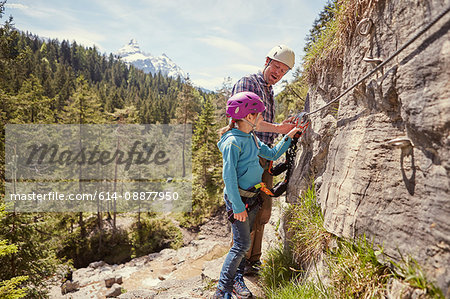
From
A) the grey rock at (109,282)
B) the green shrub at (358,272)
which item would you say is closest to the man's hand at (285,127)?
the green shrub at (358,272)

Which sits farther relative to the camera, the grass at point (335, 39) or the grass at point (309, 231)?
the grass at point (309, 231)

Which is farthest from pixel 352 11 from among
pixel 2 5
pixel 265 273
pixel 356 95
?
pixel 2 5

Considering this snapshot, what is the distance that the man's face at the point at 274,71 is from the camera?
3.53 metres

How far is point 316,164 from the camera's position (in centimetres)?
363

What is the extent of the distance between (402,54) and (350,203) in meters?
1.47

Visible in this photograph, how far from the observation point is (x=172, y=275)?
9.19m

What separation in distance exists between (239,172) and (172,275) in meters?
7.95

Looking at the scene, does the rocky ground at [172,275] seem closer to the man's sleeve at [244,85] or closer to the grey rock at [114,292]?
the grey rock at [114,292]

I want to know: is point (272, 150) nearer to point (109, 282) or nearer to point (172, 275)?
point (172, 275)

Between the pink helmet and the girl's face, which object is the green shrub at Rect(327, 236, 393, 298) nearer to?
the girl's face

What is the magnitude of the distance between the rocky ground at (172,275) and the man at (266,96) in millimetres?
557

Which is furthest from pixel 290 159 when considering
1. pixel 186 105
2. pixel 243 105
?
pixel 186 105

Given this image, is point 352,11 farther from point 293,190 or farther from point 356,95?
point 293,190

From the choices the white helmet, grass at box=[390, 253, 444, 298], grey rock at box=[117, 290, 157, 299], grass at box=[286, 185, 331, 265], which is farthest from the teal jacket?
grey rock at box=[117, 290, 157, 299]
